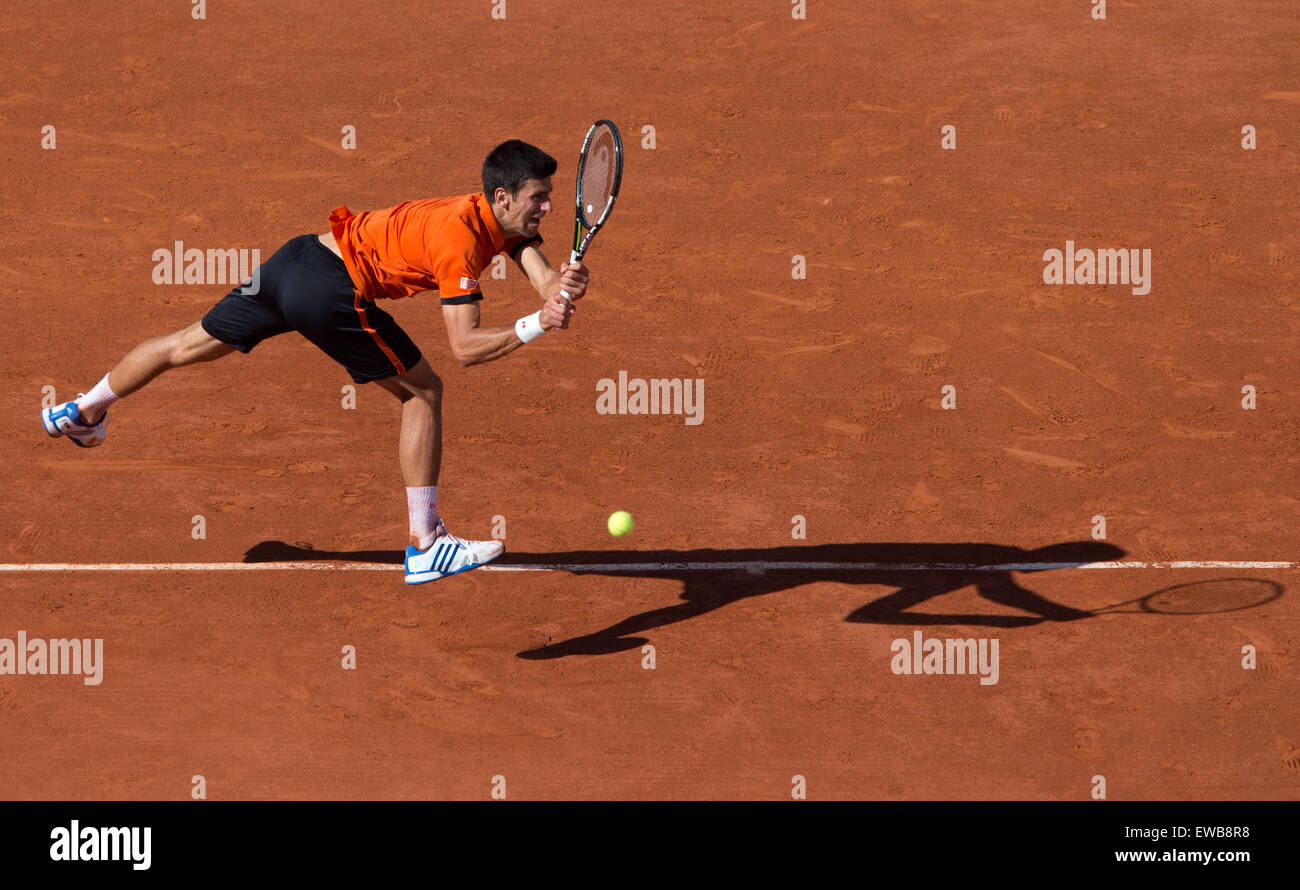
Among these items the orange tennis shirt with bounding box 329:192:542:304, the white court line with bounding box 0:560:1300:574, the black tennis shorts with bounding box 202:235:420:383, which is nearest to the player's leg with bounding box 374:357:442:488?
the black tennis shorts with bounding box 202:235:420:383

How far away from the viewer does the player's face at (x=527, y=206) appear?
6898mm

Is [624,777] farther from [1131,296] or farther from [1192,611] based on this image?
[1131,296]

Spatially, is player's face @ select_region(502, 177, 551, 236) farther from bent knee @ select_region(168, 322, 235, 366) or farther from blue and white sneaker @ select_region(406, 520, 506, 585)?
bent knee @ select_region(168, 322, 235, 366)

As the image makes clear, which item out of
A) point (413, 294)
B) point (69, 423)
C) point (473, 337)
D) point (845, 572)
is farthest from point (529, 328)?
point (69, 423)

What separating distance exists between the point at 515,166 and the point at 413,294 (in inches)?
35.1

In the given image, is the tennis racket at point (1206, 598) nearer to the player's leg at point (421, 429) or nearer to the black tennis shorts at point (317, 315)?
the player's leg at point (421, 429)

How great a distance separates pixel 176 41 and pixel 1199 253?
9722 millimetres

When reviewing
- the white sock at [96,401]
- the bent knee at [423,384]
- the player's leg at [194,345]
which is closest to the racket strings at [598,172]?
the bent knee at [423,384]

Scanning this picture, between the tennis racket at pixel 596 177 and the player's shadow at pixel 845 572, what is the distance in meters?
1.91

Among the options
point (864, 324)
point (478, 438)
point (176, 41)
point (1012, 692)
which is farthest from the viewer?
point (176, 41)

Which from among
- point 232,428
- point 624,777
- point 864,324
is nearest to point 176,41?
point 232,428

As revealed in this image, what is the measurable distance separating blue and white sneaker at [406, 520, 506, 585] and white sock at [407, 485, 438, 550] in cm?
4

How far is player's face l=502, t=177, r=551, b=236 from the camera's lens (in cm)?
690

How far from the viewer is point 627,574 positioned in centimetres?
818
